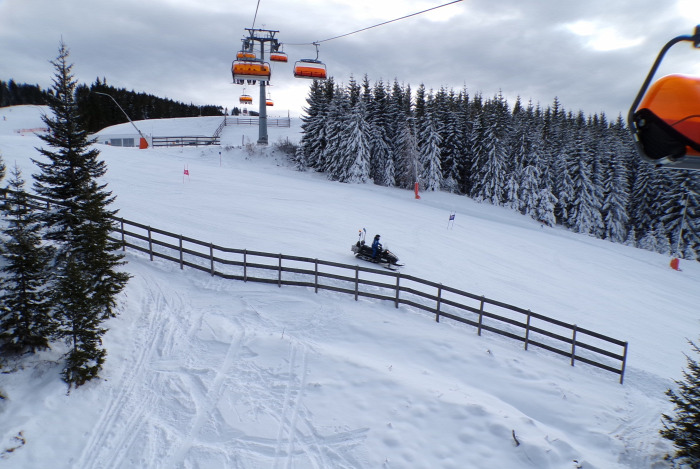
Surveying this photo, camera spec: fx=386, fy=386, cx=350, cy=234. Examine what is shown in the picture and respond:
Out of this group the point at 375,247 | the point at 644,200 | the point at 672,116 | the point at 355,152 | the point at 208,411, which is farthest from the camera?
the point at 644,200

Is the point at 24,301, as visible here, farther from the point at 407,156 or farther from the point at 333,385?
the point at 407,156

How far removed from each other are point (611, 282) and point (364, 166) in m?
27.0

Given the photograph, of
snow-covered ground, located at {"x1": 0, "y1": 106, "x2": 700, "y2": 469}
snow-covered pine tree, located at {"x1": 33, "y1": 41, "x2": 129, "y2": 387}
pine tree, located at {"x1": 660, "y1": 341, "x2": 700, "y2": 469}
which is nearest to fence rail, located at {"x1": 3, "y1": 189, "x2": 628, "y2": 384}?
snow-covered ground, located at {"x1": 0, "y1": 106, "x2": 700, "y2": 469}

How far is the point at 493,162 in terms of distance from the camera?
4850 cm

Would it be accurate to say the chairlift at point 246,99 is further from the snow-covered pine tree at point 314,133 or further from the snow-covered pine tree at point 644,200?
the snow-covered pine tree at point 644,200

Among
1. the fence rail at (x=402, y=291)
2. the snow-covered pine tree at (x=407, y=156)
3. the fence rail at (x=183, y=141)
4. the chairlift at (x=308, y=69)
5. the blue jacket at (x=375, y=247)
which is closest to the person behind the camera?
the fence rail at (x=402, y=291)

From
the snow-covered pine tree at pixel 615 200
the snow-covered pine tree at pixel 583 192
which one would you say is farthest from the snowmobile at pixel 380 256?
the snow-covered pine tree at pixel 615 200

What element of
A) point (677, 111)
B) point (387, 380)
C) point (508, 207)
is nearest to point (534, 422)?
point (387, 380)

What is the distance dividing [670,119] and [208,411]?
29.2ft

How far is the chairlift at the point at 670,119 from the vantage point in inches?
159

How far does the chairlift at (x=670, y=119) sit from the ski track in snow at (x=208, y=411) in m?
6.55

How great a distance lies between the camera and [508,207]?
4869cm

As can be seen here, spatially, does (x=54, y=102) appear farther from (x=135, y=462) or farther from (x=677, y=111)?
(x=677, y=111)

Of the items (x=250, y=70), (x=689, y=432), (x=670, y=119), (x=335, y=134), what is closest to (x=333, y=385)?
(x=689, y=432)
